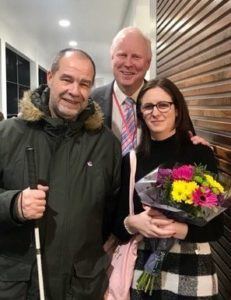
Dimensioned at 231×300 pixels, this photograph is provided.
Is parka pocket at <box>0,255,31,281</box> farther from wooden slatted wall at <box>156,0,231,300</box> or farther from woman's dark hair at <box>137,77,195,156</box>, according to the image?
wooden slatted wall at <box>156,0,231,300</box>

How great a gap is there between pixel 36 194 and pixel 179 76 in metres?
1.52

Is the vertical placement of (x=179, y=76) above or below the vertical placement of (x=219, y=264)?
above

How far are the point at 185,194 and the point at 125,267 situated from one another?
511 mm

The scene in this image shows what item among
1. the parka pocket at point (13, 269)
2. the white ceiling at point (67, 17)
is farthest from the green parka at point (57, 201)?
the white ceiling at point (67, 17)

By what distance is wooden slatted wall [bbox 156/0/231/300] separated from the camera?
1.65m

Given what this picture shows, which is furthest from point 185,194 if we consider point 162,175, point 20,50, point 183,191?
point 20,50

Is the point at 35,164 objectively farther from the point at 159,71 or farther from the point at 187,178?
the point at 159,71

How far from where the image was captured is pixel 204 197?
1.26m

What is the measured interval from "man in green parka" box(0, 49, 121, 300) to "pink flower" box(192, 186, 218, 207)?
0.44 m

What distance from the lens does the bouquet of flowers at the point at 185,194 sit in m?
1.25

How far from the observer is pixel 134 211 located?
1.61 metres

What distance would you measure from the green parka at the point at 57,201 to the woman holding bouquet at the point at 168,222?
143mm

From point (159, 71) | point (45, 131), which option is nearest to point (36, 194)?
point (45, 131)

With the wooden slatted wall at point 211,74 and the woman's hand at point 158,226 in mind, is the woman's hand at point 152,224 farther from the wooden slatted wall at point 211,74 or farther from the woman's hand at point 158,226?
the wooden slatted wall at point 211,74
